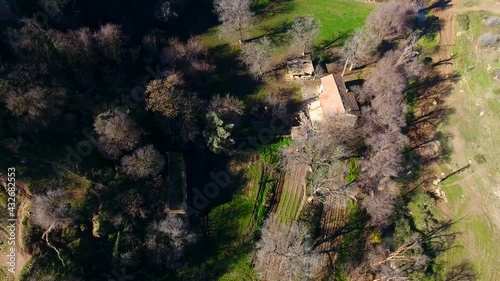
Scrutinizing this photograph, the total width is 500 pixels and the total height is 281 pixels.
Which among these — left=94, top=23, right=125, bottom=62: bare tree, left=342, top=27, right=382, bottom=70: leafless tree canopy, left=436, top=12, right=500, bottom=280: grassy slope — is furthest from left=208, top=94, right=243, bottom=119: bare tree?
left=436, top=12, right=500, bottom=280: grassy slope

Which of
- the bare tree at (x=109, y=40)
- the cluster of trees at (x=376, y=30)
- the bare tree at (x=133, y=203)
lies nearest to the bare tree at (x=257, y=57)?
the cluster of trees at (x=376, y=30)

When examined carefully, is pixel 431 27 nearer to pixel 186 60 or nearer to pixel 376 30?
pixel 376 30

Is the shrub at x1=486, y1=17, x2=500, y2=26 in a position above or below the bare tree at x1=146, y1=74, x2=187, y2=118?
below

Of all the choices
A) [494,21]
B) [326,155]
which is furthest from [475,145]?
[494,21]

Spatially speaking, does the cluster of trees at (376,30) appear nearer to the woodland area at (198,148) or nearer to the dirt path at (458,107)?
the woodland area at (198,148)

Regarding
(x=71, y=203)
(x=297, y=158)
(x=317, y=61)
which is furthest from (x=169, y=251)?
(x=317, y=61)

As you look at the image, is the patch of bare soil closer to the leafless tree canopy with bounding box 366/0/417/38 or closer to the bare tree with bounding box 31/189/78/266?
the bare tree with bounding box 31/189/78/266

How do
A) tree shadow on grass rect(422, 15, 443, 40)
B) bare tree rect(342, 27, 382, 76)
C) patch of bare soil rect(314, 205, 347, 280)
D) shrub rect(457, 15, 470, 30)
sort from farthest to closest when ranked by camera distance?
1. shrub rect(457, 15, 470, 30)
2. tree shadow on grass rect(422, 15, 443, 40)
3. bare tree rect(342, 27, 382, 76)
4. patch of bare soil rect(314, 205, 347, 280)
